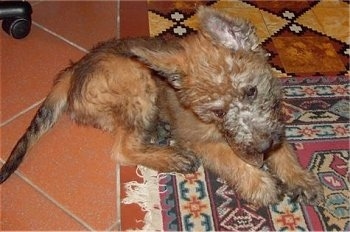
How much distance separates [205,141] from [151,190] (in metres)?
0.41

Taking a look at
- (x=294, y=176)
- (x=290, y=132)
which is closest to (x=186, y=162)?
(x=294, y=176)

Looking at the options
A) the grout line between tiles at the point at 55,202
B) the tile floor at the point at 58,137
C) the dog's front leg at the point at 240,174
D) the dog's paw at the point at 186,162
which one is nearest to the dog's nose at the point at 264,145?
the dog's front leg at the point at 240,174

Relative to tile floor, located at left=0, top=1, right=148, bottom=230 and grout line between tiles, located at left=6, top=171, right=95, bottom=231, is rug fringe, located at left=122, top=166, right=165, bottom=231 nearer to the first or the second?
tile floor, located at left=0, top=1, right=148, bottom=230

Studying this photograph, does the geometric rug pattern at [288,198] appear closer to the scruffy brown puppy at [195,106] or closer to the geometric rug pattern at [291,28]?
the scruffy brown puppy at [195,106]

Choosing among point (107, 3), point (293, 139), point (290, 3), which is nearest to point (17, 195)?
point (293, 139)

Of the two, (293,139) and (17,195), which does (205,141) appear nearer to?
(293,139)

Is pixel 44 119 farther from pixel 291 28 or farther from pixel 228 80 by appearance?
pixel 291 28

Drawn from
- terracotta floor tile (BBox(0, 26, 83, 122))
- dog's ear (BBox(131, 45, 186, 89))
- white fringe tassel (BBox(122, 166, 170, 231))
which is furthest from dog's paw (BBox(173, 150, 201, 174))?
terracotta floor tile (BBox(0, 26, 83, 122))

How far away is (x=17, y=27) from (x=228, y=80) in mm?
2115

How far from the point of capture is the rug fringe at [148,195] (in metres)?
2.46

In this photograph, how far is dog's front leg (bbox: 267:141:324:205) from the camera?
8.22ft

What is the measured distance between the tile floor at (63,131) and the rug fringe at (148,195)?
Result: 0.04 m

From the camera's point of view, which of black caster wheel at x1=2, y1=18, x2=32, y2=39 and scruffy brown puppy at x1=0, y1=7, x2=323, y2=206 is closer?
scruffy brown puppy at x1=0, y1=7, x2=323, y2=206

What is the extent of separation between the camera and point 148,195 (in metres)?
2.59
